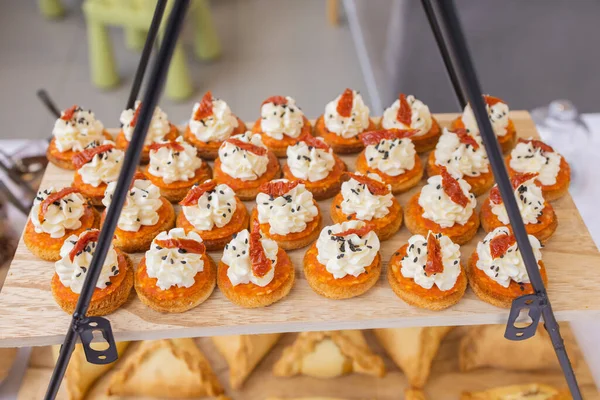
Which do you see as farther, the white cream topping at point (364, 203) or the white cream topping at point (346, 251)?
the white cream topping at point (364, 203)

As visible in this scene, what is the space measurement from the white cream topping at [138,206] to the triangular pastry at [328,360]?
560 mm

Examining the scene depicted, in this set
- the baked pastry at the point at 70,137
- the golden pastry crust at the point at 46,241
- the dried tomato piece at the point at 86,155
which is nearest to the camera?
the golden pastry crust at the point at 46,241

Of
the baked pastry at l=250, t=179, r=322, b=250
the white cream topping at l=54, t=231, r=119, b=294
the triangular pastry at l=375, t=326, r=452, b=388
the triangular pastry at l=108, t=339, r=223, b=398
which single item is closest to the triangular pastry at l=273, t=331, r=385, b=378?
the triangular pastry at l=375, t=326, r=452, b=388

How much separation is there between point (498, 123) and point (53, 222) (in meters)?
1.17

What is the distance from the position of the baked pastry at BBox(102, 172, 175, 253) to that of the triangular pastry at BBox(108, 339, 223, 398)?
409mm

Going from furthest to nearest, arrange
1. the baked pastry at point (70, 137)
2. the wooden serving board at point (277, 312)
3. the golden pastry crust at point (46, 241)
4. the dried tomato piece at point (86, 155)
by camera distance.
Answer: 1. the baked pastry at point (70, 137)
2. the dried tomato piece at point (86, 155)
3. the golden pastry crust at point (46, 241)
4. the wooden serving board at point (277, 312)

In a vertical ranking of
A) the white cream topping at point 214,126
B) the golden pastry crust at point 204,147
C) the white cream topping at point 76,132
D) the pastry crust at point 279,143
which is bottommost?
the pastry crust at point 279,143

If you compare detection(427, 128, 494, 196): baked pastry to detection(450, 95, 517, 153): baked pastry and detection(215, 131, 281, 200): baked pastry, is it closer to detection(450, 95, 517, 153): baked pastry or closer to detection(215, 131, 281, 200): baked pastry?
detection(450, 95, 517, 153): baked pastry

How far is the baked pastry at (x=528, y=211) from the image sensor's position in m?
1.27

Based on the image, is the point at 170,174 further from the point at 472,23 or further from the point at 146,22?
the point at 146,22

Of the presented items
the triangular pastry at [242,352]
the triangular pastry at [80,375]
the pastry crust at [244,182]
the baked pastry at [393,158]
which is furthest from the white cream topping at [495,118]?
the triangular pastry at [80,375]

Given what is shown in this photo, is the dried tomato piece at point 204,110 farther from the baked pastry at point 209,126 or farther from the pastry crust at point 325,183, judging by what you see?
the pastry crust at point 325,183

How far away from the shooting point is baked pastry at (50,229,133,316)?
1.11 meters

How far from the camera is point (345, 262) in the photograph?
3.85 ft
